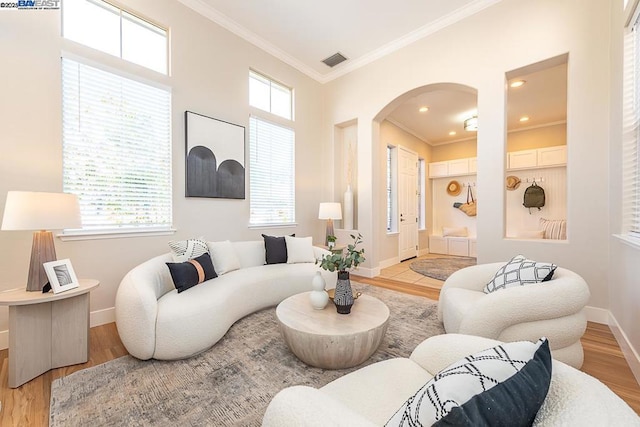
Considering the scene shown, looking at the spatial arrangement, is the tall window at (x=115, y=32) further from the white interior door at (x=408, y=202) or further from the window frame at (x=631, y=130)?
the white interior door at (x=408, y=202)

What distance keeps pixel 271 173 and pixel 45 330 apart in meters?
3.10

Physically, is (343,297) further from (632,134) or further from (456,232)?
(456,232)

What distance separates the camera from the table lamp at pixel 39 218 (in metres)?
1.78

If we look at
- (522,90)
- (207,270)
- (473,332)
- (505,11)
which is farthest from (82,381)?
(522,90)

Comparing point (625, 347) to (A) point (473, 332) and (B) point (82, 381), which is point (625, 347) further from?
(B) point (82, 381)

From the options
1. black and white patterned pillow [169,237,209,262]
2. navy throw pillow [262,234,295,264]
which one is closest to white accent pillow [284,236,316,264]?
navy throw pillow [262,234,295,264]

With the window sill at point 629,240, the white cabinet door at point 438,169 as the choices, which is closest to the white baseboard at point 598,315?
the window sill at point 629,240

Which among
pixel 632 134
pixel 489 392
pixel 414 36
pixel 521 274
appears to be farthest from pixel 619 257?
pixel 414 36

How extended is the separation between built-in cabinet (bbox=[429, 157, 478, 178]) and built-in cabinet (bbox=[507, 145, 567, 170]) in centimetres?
83

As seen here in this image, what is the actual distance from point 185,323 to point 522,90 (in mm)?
6055

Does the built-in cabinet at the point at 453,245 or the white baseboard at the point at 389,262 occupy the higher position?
the built-in cabinet at the point at 453,245

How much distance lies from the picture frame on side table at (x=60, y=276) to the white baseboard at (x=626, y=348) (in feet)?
13.3

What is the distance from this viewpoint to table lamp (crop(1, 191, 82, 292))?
178cm

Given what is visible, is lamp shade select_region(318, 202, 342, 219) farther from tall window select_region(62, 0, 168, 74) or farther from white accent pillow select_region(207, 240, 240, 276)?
tall window select_region(62, 0, 168, 74)
